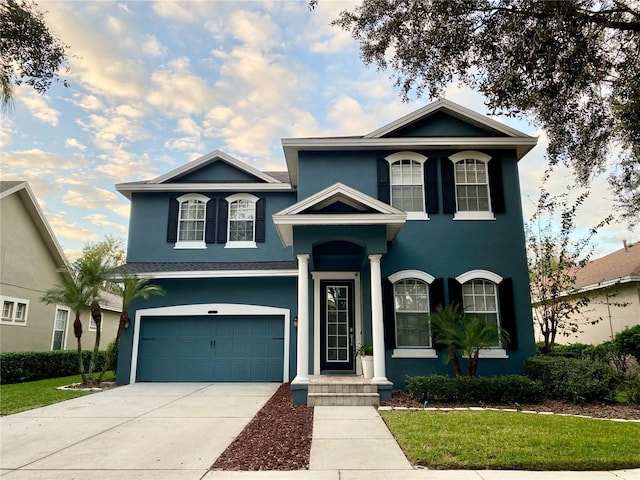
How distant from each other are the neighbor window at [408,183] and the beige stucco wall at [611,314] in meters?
6.62

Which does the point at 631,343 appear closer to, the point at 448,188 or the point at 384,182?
the point at 448,188

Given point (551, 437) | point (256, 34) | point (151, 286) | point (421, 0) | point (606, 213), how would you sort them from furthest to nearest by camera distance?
1. point (606, 213)
2. point (151, 286)
3. point (256, 34)
4. point (421, 0)
5. point (551, 437)

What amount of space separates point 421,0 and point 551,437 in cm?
792

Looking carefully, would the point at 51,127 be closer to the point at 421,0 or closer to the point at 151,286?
the point at 151,286

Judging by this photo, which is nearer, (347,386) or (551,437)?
(551,437)

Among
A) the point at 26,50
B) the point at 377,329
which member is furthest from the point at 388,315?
the point at 26,50

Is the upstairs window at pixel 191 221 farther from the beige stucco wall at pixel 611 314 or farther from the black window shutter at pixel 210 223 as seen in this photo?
the beige stucco wall at pixel 611 314

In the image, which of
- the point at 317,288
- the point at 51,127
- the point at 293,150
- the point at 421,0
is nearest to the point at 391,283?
the point at 317,288

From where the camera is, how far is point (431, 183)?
11.3 metres

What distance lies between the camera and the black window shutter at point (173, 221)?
13203mm

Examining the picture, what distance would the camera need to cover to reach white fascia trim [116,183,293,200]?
13.3 meters

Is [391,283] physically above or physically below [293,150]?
below

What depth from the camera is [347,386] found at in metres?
8.82

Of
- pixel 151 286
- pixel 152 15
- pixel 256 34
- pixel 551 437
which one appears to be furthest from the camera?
pixel 151 286
